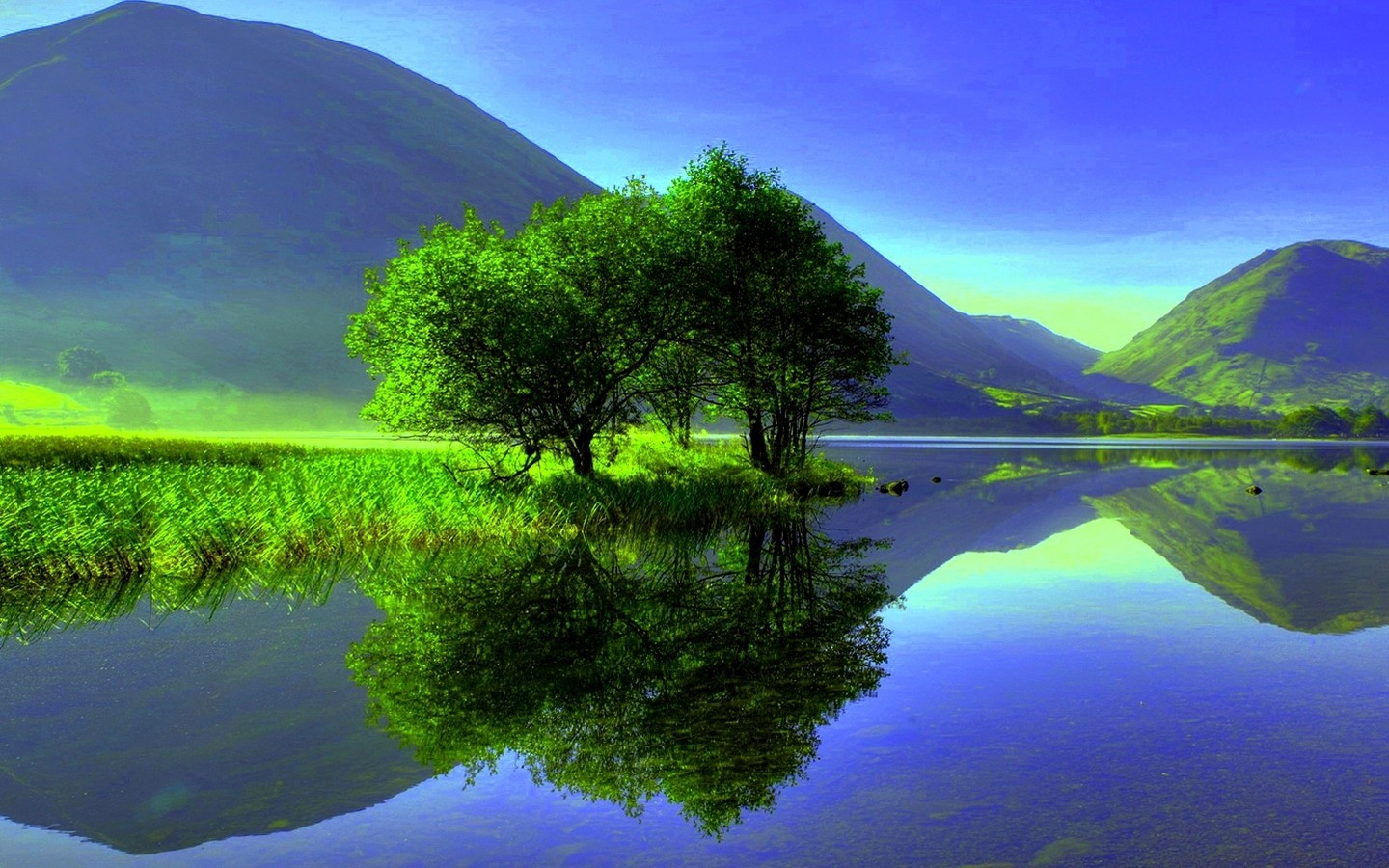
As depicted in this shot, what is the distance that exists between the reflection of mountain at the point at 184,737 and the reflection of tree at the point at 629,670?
0.65m

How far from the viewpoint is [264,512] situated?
23.3 m

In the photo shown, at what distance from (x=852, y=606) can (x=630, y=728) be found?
8510 millimetres

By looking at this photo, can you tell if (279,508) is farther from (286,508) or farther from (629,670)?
(629,670)

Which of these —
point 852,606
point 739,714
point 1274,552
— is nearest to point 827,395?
point 1274,552

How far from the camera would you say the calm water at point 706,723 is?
748 centimetres

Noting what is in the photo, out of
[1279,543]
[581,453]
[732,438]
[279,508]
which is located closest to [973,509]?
[1279,543]

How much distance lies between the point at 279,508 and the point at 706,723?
58.7 feet

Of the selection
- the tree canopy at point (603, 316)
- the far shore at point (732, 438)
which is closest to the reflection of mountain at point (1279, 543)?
the tree canopy at point (603, 316)

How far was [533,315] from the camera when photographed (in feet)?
102

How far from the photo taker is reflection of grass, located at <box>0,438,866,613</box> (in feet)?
65.8

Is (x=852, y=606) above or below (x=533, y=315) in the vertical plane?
below

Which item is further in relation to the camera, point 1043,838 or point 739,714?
point 739,714

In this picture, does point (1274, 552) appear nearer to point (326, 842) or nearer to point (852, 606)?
point (852, 606)

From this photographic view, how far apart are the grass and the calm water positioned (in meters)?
2.82
